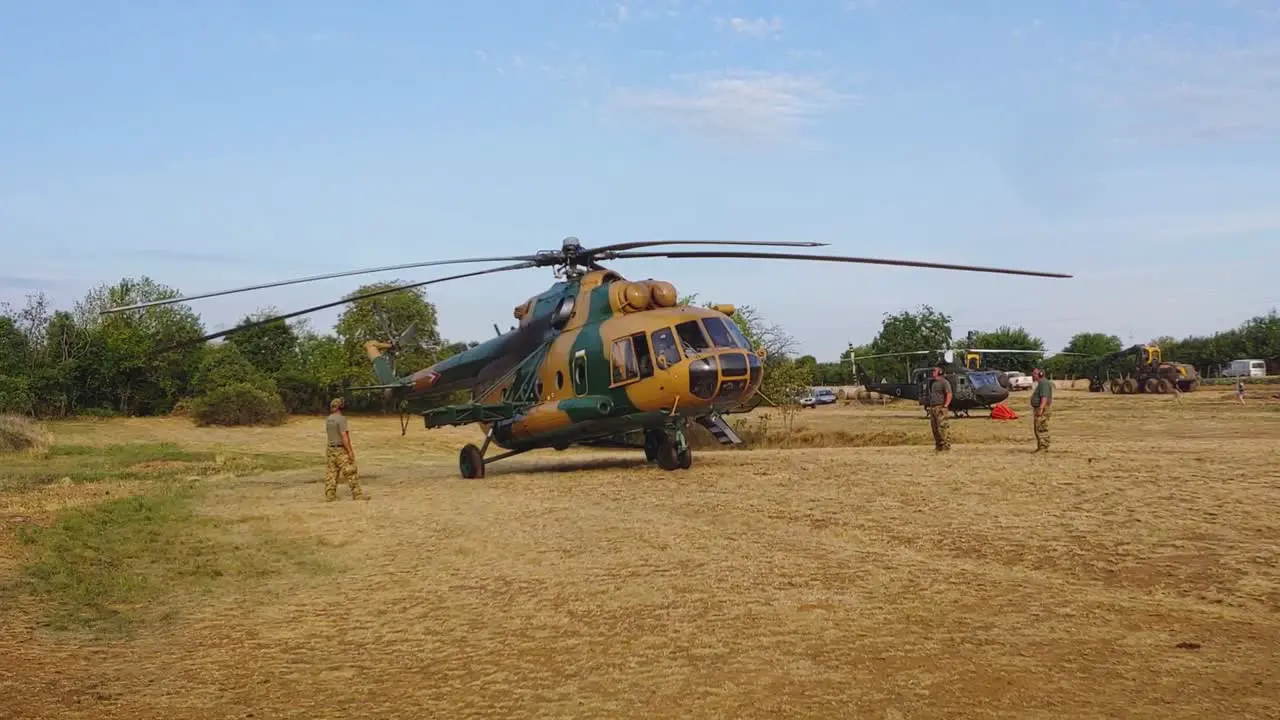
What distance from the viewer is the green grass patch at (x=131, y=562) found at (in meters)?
8.59

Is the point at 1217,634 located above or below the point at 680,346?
below

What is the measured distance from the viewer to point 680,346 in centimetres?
1662

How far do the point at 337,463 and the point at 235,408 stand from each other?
3266cm

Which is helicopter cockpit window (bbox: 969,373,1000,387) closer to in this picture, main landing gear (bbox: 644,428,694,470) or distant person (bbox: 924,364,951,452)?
distant person (bbox: 924,364,951,452)

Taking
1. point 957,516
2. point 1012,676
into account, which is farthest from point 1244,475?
point 1012,676

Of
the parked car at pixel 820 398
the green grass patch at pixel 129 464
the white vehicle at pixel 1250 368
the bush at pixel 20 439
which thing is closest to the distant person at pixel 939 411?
the green grass patch at pixel 129 464

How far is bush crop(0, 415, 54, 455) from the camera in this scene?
2810 centimetres

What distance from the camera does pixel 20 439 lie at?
28.9 metres

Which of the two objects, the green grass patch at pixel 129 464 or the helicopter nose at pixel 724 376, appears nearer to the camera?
the helicopter nose at pixel 724 376

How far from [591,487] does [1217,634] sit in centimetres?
1079

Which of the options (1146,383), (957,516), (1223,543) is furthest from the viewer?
(1146,383)

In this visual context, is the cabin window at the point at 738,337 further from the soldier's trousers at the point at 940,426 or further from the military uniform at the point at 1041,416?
the military uniform at the point at 1041,416

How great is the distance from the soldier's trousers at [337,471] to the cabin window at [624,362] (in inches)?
181

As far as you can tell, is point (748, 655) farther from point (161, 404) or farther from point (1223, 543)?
point (161, 404)
